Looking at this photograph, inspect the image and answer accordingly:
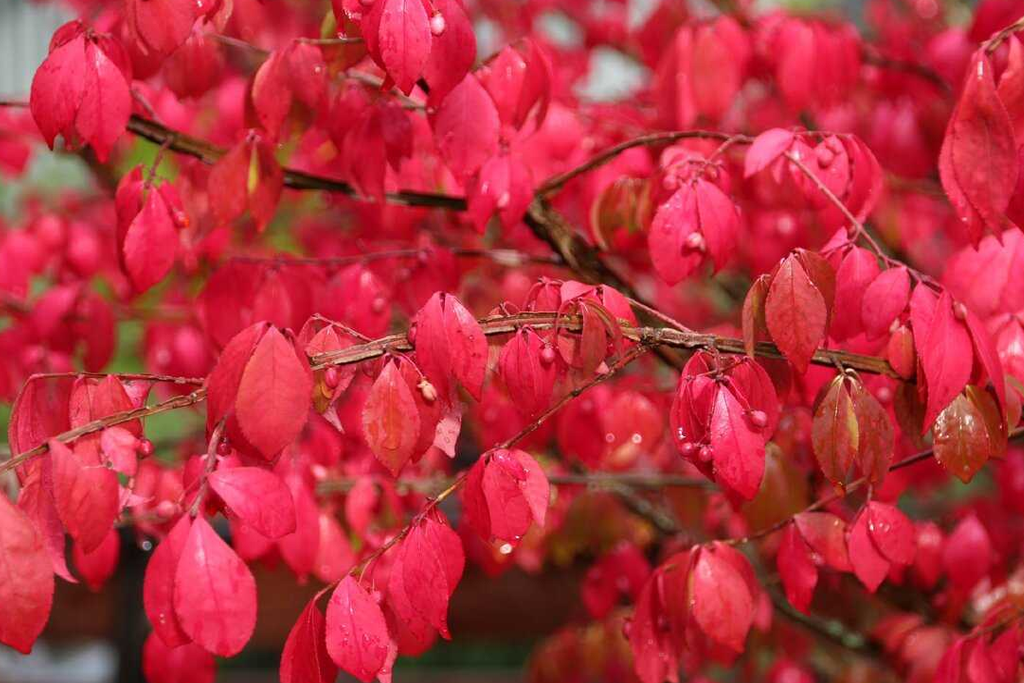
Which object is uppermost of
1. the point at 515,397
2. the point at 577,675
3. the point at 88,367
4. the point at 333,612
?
the point at 515,397

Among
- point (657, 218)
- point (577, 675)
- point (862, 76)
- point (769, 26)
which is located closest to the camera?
point (657, 218)

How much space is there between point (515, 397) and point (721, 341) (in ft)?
0.75

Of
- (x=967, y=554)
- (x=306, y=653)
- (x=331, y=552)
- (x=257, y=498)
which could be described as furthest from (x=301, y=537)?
(x=967, y=554)

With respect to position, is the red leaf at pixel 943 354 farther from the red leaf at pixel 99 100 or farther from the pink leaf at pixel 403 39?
the red leaf at pixel 99 100

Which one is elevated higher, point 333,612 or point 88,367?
point 333,612

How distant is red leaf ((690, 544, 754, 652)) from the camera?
1141mm

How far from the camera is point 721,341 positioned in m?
1.15

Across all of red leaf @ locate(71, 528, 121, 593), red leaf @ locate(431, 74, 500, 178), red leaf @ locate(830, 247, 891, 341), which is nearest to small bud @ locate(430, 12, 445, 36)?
red leaf @ locate(431, 74, 500, 178)

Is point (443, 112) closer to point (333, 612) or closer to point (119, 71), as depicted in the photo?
point (119, 71)

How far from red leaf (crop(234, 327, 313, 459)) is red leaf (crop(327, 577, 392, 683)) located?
0.18m

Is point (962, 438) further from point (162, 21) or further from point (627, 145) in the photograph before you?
point (162, 21)

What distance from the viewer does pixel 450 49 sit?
1.13m

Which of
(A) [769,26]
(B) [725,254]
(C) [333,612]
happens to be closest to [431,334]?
(C) [333,612]

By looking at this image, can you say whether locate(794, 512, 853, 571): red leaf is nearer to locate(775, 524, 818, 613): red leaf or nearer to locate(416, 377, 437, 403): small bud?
locate(775, 524, 818, 613): red leaf
